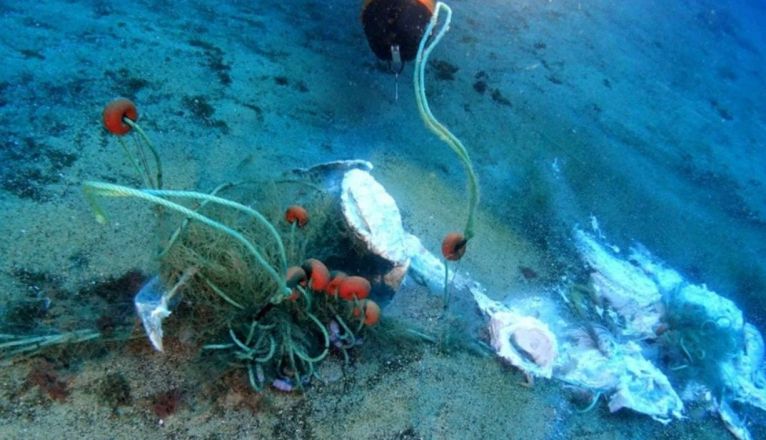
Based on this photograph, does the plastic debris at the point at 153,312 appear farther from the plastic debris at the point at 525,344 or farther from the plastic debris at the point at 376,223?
the plastic debris at the point at 525,344

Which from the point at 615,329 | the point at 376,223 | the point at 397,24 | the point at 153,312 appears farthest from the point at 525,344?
the point at 397,24

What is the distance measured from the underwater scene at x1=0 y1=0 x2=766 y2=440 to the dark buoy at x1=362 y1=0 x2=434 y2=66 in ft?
0.10

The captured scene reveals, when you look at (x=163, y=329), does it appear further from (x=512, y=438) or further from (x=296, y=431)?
(x=512, y=438)

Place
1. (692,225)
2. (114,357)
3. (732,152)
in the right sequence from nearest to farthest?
(114,357), (692,225), (732,152)

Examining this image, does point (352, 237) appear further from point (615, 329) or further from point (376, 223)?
point (615, 329)

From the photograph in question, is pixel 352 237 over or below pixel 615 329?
over

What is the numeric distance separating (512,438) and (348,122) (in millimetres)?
3170

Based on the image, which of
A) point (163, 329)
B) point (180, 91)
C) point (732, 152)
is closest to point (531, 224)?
point (163, 329)

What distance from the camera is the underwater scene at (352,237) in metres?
2.25

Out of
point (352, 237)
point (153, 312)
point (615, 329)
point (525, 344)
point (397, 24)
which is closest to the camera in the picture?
point (153, 312)

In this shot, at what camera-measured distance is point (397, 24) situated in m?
4.33

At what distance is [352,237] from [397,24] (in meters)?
2.53

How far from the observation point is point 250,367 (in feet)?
7.38

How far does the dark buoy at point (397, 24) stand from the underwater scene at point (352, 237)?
1.2 inches
